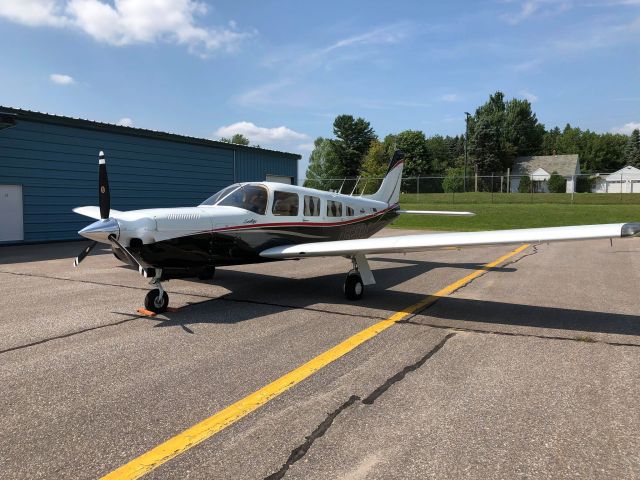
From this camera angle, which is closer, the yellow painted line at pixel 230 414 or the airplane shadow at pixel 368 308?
the yellow painted line at pixel 230 414

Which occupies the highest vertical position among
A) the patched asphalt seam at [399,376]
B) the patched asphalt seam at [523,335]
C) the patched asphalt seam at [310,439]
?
the patched asphalt seam at [523,335]

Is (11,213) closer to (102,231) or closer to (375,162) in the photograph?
(102,231)

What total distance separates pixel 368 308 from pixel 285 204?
2.63 m

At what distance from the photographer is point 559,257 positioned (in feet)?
44.8

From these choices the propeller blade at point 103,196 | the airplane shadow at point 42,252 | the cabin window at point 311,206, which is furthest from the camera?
the airplane shadow at point 42,252

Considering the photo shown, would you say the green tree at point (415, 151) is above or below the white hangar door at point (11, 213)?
above

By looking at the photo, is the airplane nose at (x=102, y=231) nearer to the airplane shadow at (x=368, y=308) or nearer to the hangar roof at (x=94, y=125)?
the airplane shadow at (x=368, y=308)

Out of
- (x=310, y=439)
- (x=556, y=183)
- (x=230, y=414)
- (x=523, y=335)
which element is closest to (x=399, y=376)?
(x=310, y=439)

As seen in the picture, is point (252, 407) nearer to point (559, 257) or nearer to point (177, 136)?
point (559, 257)

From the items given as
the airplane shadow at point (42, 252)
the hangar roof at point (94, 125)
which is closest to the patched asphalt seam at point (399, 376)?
the airplane shadow at point (42, 252)

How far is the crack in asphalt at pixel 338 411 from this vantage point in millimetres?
2754

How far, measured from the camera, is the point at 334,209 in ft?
32.0

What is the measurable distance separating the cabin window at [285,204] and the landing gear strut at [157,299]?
242 centimetres

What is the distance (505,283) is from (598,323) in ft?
10.5
